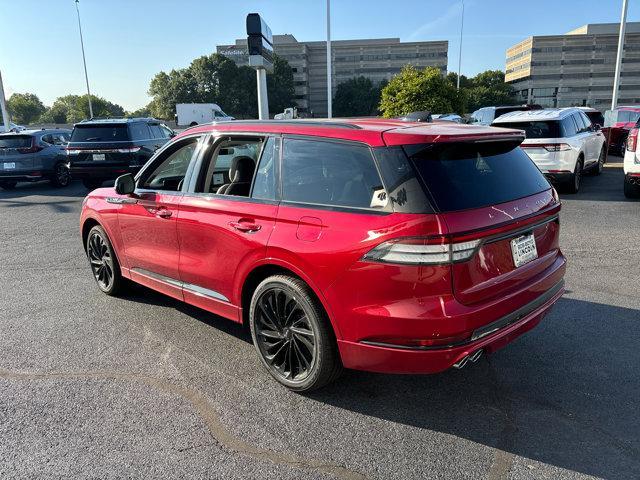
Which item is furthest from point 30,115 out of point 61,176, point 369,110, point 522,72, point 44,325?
point 44,325

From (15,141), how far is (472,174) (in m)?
15.1

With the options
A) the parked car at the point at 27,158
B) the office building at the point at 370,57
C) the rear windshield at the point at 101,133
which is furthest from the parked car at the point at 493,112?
the office building at the point at 370,57

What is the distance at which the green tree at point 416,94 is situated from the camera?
77.7 feet

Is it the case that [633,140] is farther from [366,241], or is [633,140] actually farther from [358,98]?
[358,98]

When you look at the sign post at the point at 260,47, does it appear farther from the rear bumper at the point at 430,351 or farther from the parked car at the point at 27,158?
the rear bumper at the point at 430,351

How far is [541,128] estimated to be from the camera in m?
10.1

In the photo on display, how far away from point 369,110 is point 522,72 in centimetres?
4312

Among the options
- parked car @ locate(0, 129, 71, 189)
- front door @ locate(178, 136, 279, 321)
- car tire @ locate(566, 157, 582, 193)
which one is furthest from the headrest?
parked car @ locate(0, 129, 71, 189)

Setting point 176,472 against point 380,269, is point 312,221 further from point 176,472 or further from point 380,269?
point 176,472

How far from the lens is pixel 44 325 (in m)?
4.45

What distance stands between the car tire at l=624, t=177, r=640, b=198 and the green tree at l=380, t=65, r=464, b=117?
14433 mm

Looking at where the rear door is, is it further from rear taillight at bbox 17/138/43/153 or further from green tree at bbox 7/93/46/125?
green tree at bbox 7/93/46/125

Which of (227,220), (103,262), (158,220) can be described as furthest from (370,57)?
(227,220)

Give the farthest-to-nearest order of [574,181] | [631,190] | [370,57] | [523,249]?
[370,57], [574,181], [631,190], [523,249]
